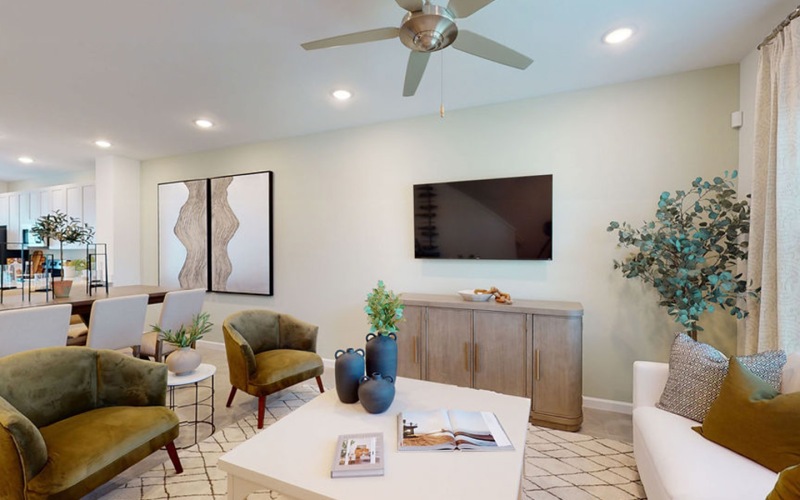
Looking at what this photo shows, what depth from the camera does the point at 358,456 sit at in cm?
138

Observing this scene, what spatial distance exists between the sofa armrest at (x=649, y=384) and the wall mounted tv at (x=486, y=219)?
3.99ft

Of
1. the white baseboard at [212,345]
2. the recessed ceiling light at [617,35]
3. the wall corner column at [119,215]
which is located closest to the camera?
the recessed ceiling light at [617,35]

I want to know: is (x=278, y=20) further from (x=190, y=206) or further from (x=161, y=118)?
(x=190, y=206)

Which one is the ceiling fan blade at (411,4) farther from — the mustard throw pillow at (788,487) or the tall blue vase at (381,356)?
the mustard throw pillow at (788,487)

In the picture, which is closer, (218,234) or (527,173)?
(527,173)

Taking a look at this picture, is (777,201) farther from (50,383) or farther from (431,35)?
(50,383)

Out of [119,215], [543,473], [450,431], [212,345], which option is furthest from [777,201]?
[119,215]

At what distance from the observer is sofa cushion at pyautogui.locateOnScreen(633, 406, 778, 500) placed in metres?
1.25

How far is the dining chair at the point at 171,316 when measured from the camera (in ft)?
10.2

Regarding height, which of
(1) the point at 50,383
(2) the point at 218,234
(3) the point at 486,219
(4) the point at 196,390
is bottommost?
(4) the point at 196,390

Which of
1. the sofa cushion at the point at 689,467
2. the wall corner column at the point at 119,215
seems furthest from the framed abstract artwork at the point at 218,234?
the sofa cushion at the point at 689,467

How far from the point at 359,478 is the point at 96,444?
129 centimetres

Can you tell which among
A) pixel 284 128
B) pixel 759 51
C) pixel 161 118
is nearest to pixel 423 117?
pixel 284 128

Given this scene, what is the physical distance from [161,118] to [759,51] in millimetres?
4789
